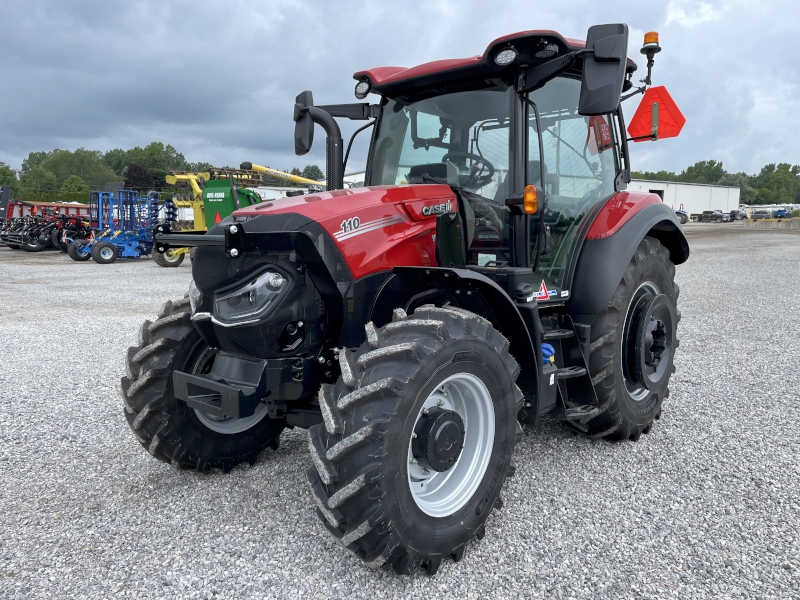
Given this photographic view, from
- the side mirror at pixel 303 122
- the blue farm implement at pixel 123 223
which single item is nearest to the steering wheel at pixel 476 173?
the side mirror at pixel 303 122

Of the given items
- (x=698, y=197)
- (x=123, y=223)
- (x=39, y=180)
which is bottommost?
(x=123, y=223)

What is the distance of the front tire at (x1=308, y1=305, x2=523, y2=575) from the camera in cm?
225

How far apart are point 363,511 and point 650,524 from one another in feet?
4.85

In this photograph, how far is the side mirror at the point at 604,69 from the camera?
2674 mm

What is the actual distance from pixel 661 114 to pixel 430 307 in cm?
236

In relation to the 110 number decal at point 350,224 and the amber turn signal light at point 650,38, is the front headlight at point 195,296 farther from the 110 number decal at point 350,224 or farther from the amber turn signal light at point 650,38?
the amber turn signal light at point 650,38

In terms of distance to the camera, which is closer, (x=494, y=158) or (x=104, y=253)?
(x=494, y=158)

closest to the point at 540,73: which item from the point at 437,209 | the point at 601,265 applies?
the point at 437,209

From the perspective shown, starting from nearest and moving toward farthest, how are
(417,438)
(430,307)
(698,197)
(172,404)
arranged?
(417,438) → (430,307) → (172,404) → (698,197)

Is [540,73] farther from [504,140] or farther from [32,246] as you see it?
[32,246]

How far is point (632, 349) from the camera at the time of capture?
12.8ft

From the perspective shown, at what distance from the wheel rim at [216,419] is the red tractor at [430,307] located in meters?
0.01

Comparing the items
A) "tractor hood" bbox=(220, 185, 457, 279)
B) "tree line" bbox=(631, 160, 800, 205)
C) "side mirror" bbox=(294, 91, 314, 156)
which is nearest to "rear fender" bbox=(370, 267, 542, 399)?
"tractor hood" bbox=(220, 185, 457, 279)

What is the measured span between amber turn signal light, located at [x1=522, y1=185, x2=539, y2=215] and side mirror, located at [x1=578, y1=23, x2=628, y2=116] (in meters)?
0.45
